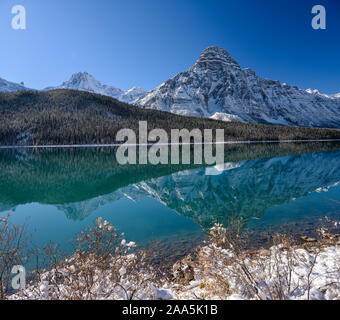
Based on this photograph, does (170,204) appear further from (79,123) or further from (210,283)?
(79,123)

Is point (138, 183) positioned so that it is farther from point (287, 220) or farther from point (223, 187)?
point (287, 220)

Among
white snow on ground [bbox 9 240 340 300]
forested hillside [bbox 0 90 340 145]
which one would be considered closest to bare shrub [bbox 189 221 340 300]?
white snow on ground [bbox 9 240 340 300]

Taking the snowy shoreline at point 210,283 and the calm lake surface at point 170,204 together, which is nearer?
the snowy shoreline at point 210,283

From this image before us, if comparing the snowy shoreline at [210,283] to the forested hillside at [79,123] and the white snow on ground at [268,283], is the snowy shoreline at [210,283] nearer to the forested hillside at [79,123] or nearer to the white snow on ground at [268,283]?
the white snow on ground at [268,283]

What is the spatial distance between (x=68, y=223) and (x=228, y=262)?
12.7 meters

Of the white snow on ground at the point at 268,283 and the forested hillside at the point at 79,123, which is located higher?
the forested hillside at the point at 79,123

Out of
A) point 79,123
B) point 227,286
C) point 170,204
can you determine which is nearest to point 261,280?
point 227,286

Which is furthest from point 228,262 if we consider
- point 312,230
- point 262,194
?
point 262,194

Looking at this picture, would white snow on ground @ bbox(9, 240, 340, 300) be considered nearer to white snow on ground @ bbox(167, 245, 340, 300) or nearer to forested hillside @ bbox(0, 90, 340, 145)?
white snow on ground @ bbox(167, 245, 340, 300)

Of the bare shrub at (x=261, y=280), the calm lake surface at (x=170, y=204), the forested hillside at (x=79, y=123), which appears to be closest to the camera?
the bare shrub at (x=261, y=280)

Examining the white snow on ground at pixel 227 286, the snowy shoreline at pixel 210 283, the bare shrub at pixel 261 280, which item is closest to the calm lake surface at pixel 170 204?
the bare shrub at pixel 261 280

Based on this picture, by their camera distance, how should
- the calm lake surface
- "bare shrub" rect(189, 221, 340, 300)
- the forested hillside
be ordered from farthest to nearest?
the forested hillside → the calm lake surface → "bare shrub" rect(189, 221, 340, 300)

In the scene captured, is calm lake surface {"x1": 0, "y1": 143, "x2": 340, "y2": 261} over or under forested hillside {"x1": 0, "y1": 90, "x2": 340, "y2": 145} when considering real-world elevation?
under

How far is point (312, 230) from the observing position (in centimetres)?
1220
